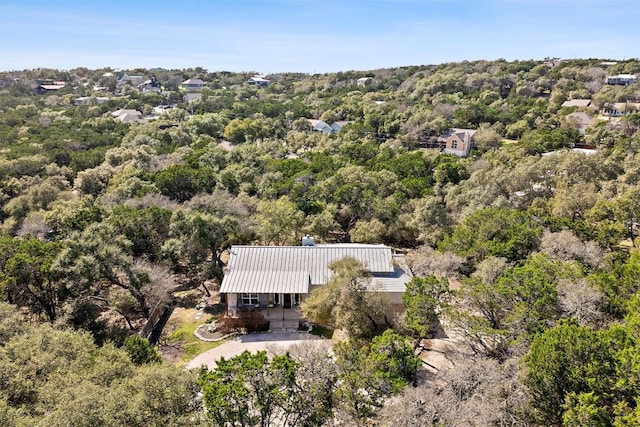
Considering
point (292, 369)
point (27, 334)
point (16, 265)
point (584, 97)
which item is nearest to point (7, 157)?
point (16, 265)

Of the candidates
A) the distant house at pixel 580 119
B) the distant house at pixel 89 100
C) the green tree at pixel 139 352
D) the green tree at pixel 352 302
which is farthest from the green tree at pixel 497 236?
the distant house at pixel 89 100

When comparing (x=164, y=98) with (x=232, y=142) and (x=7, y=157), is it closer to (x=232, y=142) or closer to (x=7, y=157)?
(x=232, y=142)

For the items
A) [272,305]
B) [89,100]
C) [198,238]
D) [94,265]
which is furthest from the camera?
[89,100]

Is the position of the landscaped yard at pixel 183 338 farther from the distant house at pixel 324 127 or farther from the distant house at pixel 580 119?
the distant house at pixel 580 119

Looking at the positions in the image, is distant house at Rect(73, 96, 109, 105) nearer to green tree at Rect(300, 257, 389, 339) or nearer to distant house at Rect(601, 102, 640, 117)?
green tree at Rect(300, 257, 389, 339)

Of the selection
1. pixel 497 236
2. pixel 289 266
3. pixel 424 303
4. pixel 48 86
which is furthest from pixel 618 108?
pixel 48 86

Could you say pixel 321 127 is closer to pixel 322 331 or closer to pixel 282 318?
pixel 282 318

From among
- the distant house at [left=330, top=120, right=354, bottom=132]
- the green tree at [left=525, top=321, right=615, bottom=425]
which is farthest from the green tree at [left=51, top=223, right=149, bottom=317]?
the distant house at [left=330, top=120, right=354, bottom=132]
